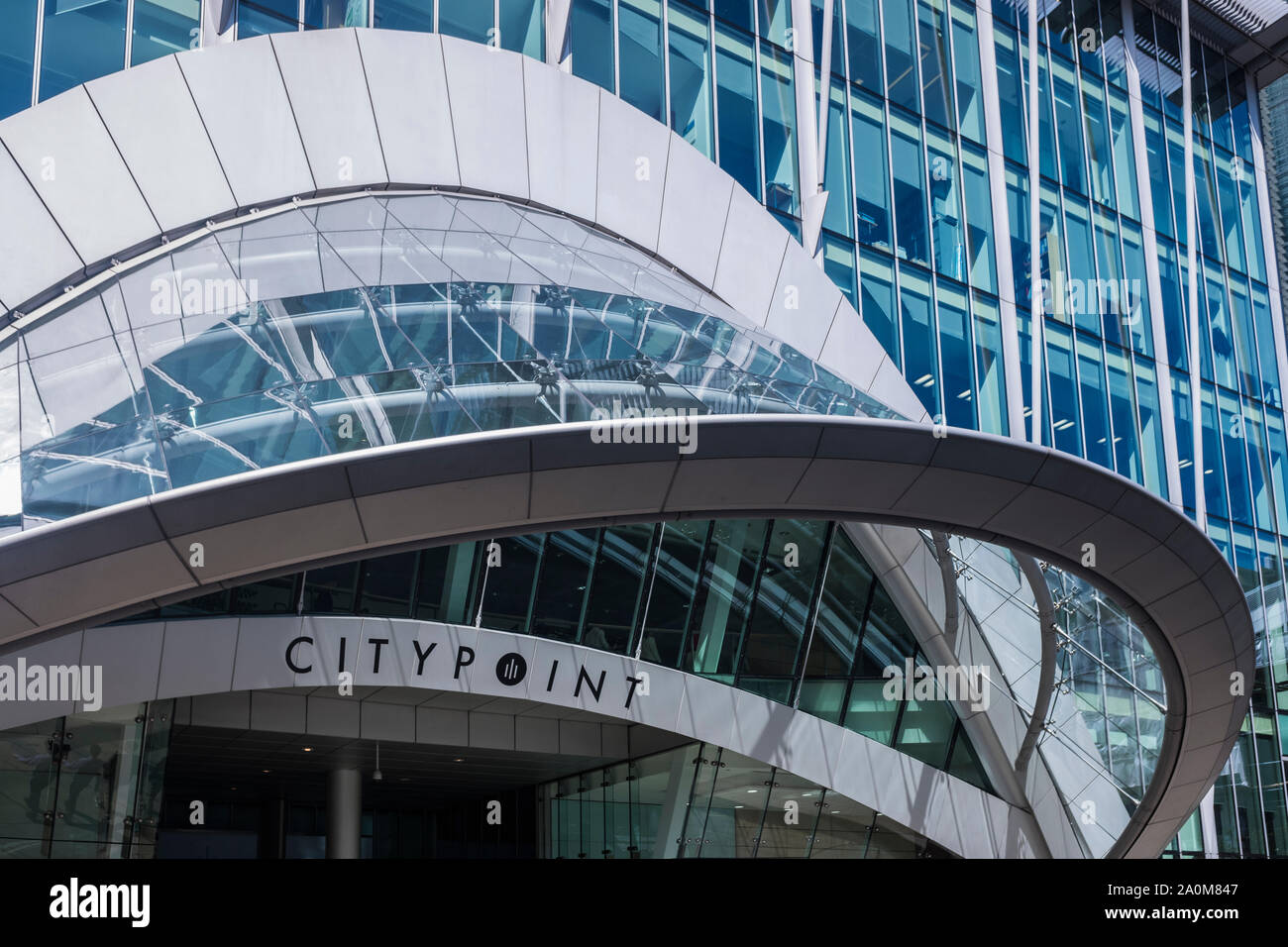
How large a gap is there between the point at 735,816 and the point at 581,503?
11.8m

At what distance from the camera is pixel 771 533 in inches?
732

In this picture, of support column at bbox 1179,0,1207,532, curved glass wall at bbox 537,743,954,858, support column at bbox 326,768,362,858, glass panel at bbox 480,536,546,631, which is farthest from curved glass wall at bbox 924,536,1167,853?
support column at bbox 326,768,362,858

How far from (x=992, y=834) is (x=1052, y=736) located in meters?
1.91

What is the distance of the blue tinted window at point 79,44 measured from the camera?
40.2 feet

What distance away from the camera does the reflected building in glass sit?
873 cm

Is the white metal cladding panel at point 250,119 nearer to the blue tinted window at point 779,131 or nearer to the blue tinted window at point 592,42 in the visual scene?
the blue tinted window at point 592,42

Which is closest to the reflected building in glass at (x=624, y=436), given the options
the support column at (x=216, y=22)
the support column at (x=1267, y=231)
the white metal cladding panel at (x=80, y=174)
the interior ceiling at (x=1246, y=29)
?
the white metal cladding panel at (x=80, y=174)

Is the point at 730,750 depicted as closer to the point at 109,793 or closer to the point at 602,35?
the point at 109,793

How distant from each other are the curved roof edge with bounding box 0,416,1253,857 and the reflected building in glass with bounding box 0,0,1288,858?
4 centimetres

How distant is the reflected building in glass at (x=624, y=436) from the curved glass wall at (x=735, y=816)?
8 centimetres

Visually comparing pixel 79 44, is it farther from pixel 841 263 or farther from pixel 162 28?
pixel 841 263

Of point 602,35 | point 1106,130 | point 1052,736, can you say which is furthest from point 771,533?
point 1106,130

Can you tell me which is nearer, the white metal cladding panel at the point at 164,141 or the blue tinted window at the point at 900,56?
the white metal cladding panel at the point at 164,141

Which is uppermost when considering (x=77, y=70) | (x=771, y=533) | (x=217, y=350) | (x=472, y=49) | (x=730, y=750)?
(x=472, y=49)
